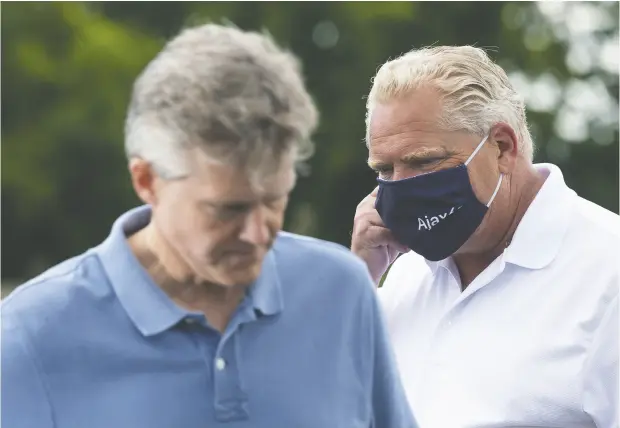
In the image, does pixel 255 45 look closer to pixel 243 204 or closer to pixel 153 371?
pixel 243 204

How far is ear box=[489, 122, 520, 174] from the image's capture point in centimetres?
385

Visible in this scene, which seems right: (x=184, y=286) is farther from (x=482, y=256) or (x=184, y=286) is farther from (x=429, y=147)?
(x=482, y=256)

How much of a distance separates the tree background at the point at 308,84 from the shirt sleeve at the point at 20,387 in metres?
19.2

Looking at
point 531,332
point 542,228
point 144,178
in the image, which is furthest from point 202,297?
point 542,228

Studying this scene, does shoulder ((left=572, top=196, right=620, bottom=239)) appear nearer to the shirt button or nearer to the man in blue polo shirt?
the man in blue polo shirt

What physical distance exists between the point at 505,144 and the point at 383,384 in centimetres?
135

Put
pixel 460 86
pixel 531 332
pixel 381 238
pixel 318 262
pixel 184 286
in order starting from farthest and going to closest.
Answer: pixel 381 238, pixel 460 86, pixel 531 332, pixel 318 262, pixel 184 286

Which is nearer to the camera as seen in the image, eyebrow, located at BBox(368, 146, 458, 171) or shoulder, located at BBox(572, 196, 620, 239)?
shoulder, located at BBox(572, 196, 620, 239)

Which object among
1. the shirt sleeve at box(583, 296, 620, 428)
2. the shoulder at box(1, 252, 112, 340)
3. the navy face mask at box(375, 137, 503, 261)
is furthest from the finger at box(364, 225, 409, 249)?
the shoulder at box(1, 252, 112, 340)

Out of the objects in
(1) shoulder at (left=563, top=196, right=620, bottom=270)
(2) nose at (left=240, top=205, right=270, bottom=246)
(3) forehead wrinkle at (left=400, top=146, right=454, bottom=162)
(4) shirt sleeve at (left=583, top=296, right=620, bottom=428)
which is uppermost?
(2) nose at (left=240, top=205, right=270, bottom=246)

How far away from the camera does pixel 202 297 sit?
8.54 feet

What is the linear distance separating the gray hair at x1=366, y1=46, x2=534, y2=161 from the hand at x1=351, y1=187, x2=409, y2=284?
0.88 feet

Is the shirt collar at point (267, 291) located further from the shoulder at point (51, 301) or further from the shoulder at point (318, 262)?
the shoulder at point (51, 301)

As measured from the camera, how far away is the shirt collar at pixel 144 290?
2.49m
